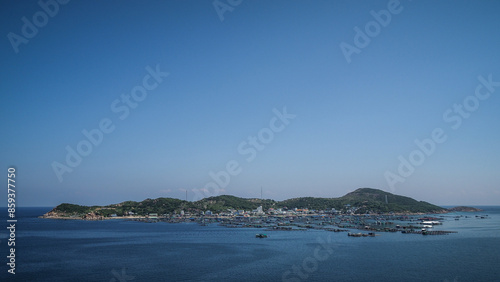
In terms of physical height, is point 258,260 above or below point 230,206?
above

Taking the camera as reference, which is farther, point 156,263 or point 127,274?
point 156,263

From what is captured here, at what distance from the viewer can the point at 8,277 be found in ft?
85.7

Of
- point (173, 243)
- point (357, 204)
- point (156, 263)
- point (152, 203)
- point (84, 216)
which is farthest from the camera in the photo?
point (357, 204)

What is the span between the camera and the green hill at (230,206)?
112m

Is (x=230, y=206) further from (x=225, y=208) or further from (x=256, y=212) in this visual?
(x=256, y=212)

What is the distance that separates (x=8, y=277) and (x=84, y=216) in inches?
3337

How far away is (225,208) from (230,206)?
6.25 m

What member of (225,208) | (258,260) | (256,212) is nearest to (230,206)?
(225,208)

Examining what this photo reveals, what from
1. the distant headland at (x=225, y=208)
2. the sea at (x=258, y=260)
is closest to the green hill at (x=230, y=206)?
the distant headland at (x=225, y=208)

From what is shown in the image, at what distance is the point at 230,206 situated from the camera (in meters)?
139

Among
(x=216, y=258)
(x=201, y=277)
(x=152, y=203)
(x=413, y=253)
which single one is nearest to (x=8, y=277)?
(x=201, y=277)

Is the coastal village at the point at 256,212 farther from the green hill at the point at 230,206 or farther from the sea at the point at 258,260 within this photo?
the sea at the point at 258,260

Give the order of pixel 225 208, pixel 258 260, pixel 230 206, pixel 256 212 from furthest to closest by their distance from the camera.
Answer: pixel 230 206, pixel 225 208, pixel 256 212, pixel 258 260

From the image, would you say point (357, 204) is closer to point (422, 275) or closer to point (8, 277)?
point (422, 275)
